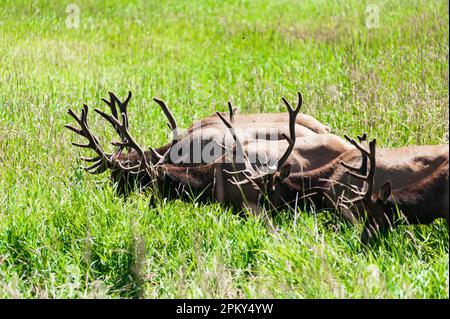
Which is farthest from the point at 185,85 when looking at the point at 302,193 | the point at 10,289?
the point at 10,289

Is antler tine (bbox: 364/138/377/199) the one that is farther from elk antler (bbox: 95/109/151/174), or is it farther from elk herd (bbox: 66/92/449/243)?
elk antler (bbox: 95/109/151/174)

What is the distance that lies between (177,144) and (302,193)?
1.38m

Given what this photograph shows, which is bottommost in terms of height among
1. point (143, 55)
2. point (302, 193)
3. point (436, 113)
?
point (302, 193)

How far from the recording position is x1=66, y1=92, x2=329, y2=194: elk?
6.38 m

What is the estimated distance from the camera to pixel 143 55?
37.9 feet

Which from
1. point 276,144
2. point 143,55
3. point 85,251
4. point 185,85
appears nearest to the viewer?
point 85,251

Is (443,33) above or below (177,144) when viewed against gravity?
above

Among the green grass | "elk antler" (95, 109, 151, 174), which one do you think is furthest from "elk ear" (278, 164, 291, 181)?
"elk antler" (95, 109, 151, 174)

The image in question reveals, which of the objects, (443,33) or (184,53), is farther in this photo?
(184,53)

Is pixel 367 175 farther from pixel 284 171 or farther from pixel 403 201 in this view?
pixel 284 171

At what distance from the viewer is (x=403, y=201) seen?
513cm

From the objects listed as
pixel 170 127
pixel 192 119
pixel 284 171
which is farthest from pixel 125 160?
pixel 192 119
